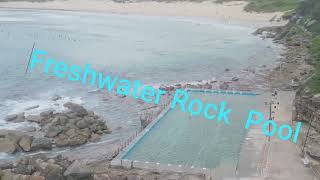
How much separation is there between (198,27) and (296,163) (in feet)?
171

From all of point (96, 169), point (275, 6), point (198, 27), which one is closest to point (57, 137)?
point (96, 169)

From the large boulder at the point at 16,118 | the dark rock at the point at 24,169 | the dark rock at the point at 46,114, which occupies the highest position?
the dark rock at the point at 46,114

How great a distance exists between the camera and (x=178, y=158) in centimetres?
1959

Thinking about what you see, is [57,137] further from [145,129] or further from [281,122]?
[281,122]

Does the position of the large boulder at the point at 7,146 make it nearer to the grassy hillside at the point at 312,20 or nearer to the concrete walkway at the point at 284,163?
the concrete walkway at the point at 284,163

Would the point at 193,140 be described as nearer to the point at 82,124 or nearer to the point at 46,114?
the point at 82,124

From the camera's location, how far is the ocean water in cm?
3191

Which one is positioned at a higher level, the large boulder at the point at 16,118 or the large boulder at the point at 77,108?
the large boulder at the point at 77,108

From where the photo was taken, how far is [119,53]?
5141cm

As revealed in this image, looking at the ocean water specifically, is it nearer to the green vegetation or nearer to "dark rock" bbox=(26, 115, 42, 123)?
"dark rock" bbox=(26, 115, 42, 123)

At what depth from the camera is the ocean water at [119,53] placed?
31906mm

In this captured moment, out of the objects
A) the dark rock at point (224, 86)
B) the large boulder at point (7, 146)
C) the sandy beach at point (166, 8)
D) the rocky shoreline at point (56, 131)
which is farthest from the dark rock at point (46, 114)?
the sandy beach at point (166, 8)

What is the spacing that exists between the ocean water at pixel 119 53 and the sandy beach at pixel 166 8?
3.71 meters

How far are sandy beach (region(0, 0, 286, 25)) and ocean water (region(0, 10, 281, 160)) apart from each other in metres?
3.71
